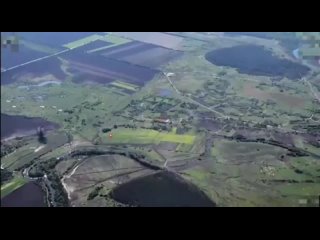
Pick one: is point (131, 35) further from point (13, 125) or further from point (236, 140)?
point (13, 125)

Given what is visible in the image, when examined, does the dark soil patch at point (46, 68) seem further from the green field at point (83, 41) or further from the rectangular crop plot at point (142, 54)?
the rectangular crop plot at point (142, 54)

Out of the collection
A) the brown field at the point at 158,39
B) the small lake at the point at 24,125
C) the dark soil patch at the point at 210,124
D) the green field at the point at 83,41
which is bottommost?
the dark soil patch at the point at 210,124

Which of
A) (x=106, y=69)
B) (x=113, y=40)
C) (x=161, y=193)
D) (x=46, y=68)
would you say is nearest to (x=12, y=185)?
(x=161, y=193)

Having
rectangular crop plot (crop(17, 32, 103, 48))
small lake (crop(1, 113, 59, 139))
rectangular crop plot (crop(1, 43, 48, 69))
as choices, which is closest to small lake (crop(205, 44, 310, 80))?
rectangular crop plot (crop(17, 32, 103, 48))

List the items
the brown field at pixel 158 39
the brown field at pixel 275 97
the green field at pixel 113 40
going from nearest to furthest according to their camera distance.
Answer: the brown field at pixel 275 97, the green field at pixel 113 40, the brown field at pixel 158 39

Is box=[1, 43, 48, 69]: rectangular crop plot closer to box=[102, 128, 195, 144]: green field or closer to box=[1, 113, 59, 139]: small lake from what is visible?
box=[1, 113, 59, 139]: small lake

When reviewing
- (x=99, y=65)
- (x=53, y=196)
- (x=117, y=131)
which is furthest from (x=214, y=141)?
(x=99, y=65)

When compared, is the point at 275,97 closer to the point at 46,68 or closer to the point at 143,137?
the point at 143,137

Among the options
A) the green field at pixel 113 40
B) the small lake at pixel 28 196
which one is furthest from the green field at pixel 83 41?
the small lake at pixel 28 196
